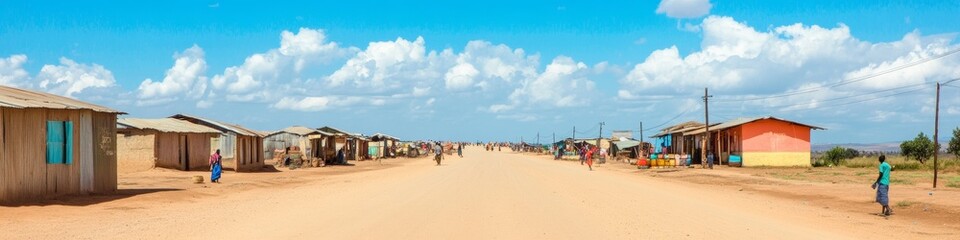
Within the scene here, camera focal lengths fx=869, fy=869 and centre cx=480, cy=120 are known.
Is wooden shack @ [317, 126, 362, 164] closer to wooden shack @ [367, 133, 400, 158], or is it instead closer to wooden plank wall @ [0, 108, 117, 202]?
wooden shack @ [367, 133, 400, 158]

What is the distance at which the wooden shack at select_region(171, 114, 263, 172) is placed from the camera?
1629 inches

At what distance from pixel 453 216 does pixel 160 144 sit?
23485 millimetres

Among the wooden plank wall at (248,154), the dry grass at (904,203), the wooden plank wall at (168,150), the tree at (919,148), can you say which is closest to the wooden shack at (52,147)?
the wooden plank wall at (168,150)

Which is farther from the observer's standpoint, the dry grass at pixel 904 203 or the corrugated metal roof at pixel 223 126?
the corrugated metal roof at pixel 223 126

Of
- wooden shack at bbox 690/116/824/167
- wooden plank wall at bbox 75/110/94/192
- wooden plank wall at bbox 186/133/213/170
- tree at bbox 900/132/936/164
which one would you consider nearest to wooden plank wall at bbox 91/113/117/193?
wooden plank wall at bbox 75/110/94/192

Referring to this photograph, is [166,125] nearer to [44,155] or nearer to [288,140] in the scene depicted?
[288,140]

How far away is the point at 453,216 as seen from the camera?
1609 cm

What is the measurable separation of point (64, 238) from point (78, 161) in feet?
30.4

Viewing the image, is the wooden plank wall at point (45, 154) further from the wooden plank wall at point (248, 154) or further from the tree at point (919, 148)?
the tree at point (919, 148)

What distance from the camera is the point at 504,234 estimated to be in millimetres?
13141

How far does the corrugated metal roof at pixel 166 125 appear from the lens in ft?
116

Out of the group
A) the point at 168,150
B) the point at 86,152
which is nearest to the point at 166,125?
the point at 168,150

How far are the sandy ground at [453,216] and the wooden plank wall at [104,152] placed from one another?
59cm

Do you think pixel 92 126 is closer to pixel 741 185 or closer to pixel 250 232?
pixel 250 232
